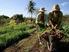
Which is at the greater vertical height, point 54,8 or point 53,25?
point 54,8

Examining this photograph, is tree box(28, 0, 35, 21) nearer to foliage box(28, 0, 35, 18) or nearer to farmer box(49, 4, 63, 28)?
foliage box(28, 0, 35, 18)

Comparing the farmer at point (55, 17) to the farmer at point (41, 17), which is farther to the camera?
the farmer at point (41, 17)

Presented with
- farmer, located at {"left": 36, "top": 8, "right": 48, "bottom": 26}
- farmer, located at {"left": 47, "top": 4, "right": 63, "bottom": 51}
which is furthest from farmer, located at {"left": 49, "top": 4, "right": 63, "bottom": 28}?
farmer, located at {"left": 36, "top": 8, "right": 48, "bottom": 26}

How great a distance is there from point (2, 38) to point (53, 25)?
12.7 feet

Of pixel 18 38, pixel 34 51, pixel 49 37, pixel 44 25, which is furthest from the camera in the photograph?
pixel 18 38

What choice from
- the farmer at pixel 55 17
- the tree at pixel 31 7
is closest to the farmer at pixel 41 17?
the farmer at pixel 55 17

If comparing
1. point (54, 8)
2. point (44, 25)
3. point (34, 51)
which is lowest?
point (34, 51)

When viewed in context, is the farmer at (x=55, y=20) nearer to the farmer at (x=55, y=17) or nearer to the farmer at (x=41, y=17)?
the farmer at (x=55, y=17)

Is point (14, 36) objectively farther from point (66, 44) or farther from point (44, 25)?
point (66, 44)

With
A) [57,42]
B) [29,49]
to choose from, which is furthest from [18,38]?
[57,42]

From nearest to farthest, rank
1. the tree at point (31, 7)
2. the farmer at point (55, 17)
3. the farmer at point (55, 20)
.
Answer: the farmer at point (55, 20) < the farmer at point (55, 17) < the tree at point (31, 7)

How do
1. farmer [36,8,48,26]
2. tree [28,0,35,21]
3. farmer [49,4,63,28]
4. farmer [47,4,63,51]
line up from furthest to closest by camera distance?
tree [28,0,35,21]
farmer [36,8,48,26]
farmer [49,4,63,28]
farmer [47,4,63,51]

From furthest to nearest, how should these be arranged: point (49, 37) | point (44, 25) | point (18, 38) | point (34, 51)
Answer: point (18, 38) < point (44, 25) < point (34, 51) < point (49, 37)

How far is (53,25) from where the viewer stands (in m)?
12.1
